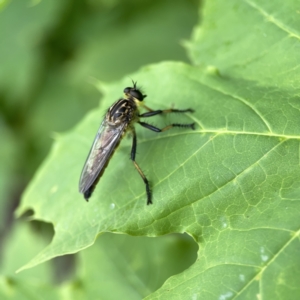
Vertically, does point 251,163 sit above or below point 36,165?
above

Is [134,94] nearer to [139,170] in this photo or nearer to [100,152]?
[100,152]

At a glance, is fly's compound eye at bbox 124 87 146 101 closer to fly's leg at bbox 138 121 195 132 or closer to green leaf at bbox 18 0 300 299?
green leaf at bbox 18 0 300 299

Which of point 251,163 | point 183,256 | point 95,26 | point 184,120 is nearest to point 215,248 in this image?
point 251,163

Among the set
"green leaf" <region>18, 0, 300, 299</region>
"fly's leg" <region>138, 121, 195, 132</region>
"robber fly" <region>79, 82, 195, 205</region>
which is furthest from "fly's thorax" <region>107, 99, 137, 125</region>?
"fly's leg" <region>138, 121, 195, 132</region>

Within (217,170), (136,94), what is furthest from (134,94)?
(217,170)

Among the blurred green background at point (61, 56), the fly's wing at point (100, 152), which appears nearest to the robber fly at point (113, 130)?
the fly's wing at point (100, 152)

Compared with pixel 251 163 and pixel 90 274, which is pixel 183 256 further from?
pixel 251 163
